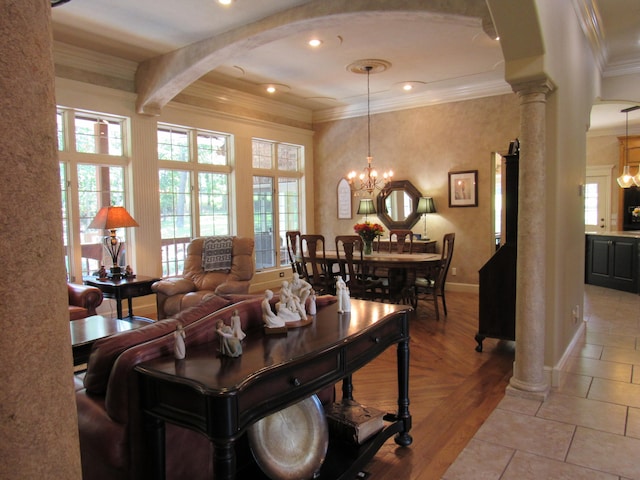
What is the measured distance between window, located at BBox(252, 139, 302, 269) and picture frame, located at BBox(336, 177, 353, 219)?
0.79 metres

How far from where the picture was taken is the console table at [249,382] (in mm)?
1413

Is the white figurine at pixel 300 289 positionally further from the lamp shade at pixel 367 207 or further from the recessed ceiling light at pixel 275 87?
the lamp shade at pixel 367 207

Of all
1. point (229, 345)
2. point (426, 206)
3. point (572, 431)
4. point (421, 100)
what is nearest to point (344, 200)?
point (426, 206)

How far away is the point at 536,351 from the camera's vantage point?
3.18 metres

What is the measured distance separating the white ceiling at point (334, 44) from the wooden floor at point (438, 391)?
9.15ft

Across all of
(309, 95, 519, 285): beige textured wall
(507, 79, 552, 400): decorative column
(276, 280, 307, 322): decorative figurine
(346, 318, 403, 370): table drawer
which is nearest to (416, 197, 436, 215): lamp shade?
(309, 95, 519, 285): beige textured wall

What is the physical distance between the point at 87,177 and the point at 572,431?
5470 mm

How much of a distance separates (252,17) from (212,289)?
9.45ft

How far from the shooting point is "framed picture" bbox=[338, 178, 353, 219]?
27.2 feet

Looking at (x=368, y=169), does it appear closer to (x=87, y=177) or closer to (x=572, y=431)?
(x=87, y=177)

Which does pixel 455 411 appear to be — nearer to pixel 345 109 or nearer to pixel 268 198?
pixel 268 198

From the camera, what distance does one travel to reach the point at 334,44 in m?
5.20

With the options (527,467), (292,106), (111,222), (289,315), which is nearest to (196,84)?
(292,106)

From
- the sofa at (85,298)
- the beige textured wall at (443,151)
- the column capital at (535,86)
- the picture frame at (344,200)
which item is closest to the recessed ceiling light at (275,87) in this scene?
the beige textured wall at (443,151)
